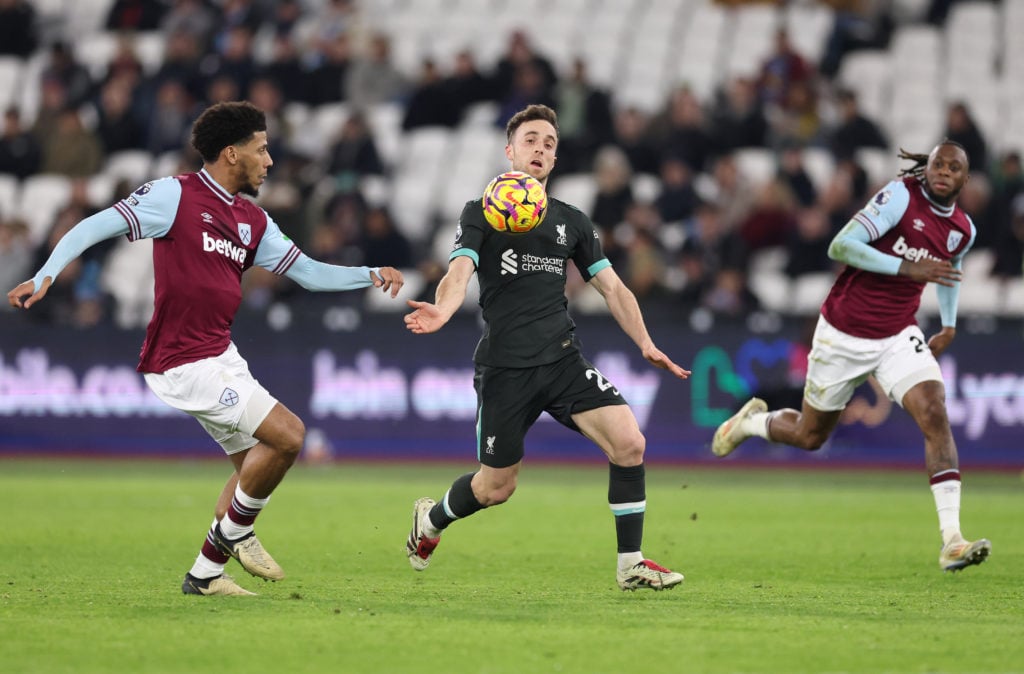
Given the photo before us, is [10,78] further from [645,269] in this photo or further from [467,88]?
[645,269]

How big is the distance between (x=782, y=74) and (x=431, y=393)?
7419mm

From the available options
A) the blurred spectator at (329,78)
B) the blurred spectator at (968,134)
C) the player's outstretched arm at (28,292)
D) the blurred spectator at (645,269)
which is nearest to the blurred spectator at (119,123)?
the blurred spectator at (329,78)

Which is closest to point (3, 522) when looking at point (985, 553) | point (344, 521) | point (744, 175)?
point (344, 521)

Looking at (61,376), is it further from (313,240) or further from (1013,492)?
(1013,492)

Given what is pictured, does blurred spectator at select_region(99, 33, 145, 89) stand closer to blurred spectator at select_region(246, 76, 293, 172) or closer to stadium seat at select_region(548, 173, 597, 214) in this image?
blurred spectator at select_region(246, 76, 293, 172)

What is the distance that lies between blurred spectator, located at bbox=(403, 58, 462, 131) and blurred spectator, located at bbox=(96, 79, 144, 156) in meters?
4.06

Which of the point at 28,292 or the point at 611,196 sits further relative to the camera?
the point at 611,196

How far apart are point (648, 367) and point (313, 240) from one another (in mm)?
5198

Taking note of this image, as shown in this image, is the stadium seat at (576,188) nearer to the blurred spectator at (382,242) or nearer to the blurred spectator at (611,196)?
the blurred spectator at (611,196)

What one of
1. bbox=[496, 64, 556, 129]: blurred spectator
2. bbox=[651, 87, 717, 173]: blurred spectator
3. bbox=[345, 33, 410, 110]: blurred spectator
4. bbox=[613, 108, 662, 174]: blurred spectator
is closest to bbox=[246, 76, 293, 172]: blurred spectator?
bbox=[345, 33, 410, 110]: blurred spectator

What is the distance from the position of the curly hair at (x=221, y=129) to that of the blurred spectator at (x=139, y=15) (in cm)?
1823

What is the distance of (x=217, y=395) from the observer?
8133 mm

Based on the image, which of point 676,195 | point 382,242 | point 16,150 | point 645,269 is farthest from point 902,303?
point 16,150

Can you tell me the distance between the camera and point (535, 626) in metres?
7.20
